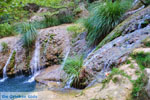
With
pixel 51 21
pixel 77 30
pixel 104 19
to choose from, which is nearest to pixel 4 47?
pixel 51 21

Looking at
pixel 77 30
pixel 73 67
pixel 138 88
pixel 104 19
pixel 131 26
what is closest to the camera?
pixel 138 88

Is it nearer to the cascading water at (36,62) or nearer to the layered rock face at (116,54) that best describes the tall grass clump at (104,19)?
the layered rock face at (116,54)

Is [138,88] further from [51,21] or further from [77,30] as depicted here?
[51,21]

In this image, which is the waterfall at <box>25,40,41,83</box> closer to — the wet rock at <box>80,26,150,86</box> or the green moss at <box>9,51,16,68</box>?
the green moss at <box>9,51,16,68</box>

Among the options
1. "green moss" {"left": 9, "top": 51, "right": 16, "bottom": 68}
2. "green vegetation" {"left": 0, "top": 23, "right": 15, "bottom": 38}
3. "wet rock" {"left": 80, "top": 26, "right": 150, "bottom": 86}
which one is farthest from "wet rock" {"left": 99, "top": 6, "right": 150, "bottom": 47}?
"green vegetation" {"left": 0, "top": 23, "right": 15, "bottom": 38}

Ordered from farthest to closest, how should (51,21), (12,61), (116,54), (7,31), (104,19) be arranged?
(7,31), (51,21), (12,61), (104,19), (116,54)

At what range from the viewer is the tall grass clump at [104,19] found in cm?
388

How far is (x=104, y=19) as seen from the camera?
388 centimetres

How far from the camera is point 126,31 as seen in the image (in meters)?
3.06

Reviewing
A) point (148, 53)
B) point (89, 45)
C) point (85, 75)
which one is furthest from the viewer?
point (89, 45)

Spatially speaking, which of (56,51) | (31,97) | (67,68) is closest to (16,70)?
(56,51)

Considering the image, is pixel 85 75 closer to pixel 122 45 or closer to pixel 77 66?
pixel 77 66

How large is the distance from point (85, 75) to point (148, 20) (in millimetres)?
1943

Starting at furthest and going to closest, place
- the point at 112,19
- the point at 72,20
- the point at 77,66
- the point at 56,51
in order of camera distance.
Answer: the point at 72,20
the point at 56,51
the point at 112,19
the point at 77,66
